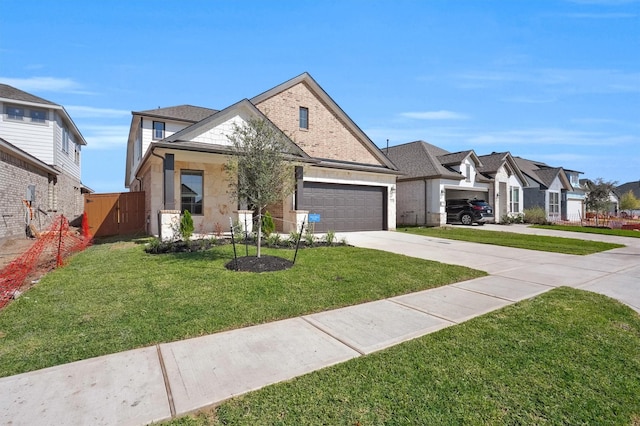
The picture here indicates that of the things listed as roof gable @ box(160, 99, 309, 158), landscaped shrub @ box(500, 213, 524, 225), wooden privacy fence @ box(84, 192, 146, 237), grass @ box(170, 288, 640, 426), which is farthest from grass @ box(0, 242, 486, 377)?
landscaped shrub @ box(500, 213, 524, 225)

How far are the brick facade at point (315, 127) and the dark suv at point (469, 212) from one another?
9198 millimetres

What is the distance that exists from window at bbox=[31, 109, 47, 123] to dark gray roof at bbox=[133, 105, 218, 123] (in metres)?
4.45

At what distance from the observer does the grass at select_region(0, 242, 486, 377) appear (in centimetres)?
376

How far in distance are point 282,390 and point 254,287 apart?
3.23 meters

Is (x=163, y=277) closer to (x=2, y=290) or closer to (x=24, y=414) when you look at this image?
(x=2, y=290)

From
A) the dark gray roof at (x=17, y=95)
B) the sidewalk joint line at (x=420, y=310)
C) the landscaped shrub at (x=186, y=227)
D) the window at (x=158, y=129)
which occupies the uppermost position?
the dark gray roof at (x=17, y=95)

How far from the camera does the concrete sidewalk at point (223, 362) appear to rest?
2.56 metres

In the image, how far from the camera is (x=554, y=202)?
32.7 metres

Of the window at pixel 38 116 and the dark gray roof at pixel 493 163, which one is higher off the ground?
the window at pixel 38 116

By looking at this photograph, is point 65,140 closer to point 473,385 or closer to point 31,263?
point 31,263

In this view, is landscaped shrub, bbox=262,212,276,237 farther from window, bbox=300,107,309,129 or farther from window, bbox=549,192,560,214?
window, bbox=549,192,560,214

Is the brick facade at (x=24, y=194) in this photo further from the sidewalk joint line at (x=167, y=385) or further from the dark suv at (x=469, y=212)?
the dark suv at (x=469, y=212)

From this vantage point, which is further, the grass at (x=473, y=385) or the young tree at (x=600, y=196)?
the young tree at (x=600, y=196)

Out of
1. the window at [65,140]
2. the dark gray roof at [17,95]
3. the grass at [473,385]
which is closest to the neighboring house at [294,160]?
the dark gray roof at [17,95]
